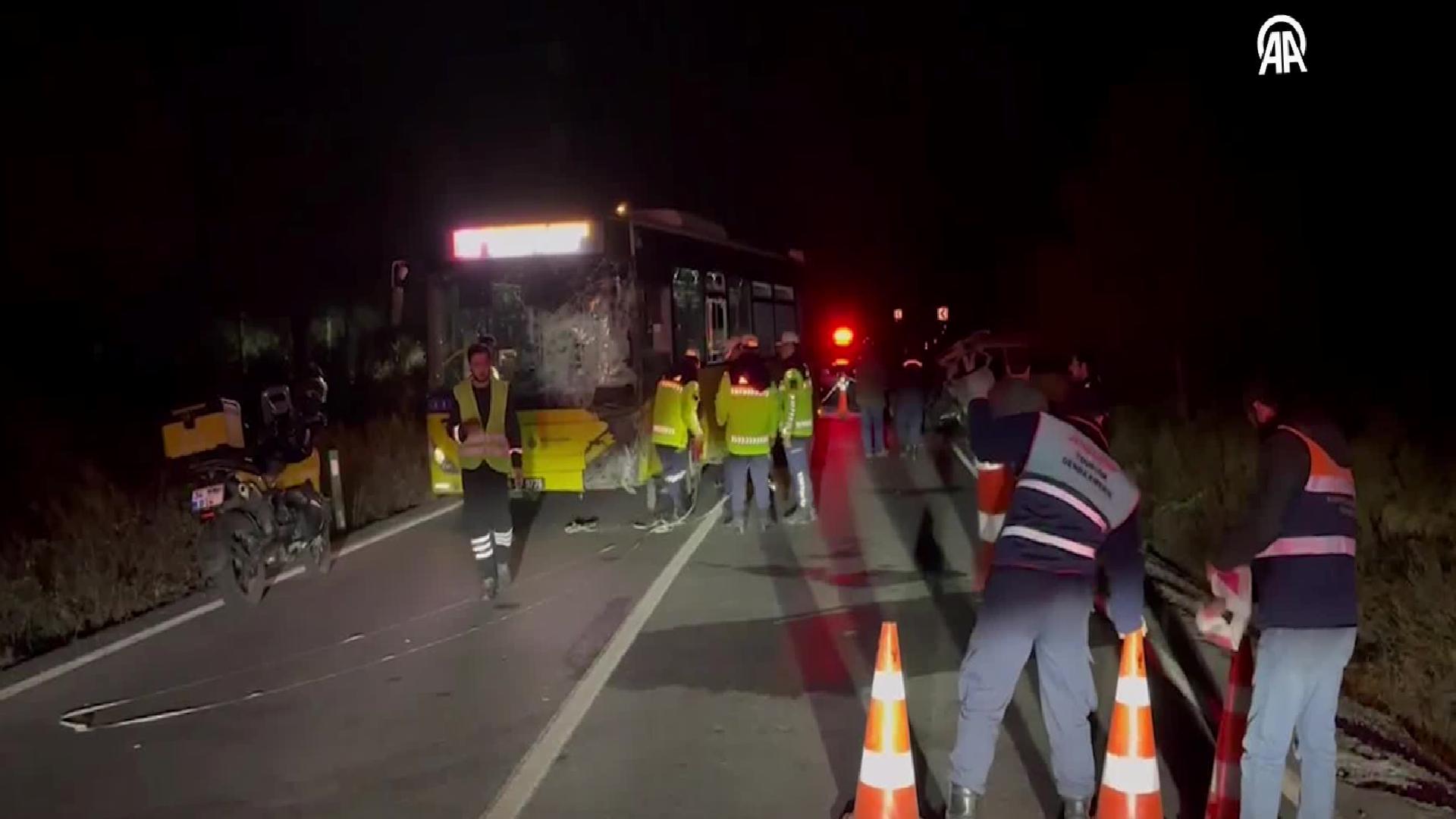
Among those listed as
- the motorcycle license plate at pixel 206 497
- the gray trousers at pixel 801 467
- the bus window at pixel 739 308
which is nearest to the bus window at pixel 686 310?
the bus window at pixel 739 308

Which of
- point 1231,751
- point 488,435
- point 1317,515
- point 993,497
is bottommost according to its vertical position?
point 1231,751

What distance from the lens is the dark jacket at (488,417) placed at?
10047mm

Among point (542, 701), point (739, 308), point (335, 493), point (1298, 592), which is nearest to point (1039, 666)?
point (1298, 592)

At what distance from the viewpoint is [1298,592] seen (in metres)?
4.75

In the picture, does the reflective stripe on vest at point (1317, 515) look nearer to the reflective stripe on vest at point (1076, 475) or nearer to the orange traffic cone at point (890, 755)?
the reflective stripe on vest at point (1076, 475)

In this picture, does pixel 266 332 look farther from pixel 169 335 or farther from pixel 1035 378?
pixel 1035 378

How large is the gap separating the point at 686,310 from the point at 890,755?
454 inches

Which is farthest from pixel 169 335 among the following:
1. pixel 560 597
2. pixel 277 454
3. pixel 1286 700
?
pixel 1286 700

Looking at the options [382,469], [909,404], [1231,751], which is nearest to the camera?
[1231,751]

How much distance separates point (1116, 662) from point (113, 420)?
18.5 m

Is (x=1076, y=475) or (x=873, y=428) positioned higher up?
(x=1076, y=475)

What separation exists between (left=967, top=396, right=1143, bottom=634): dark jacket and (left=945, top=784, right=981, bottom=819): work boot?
903 millimetres

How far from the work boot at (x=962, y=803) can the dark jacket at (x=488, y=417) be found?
5471 millimetres

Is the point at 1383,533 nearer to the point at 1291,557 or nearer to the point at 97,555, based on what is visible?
the point at 1291,557
